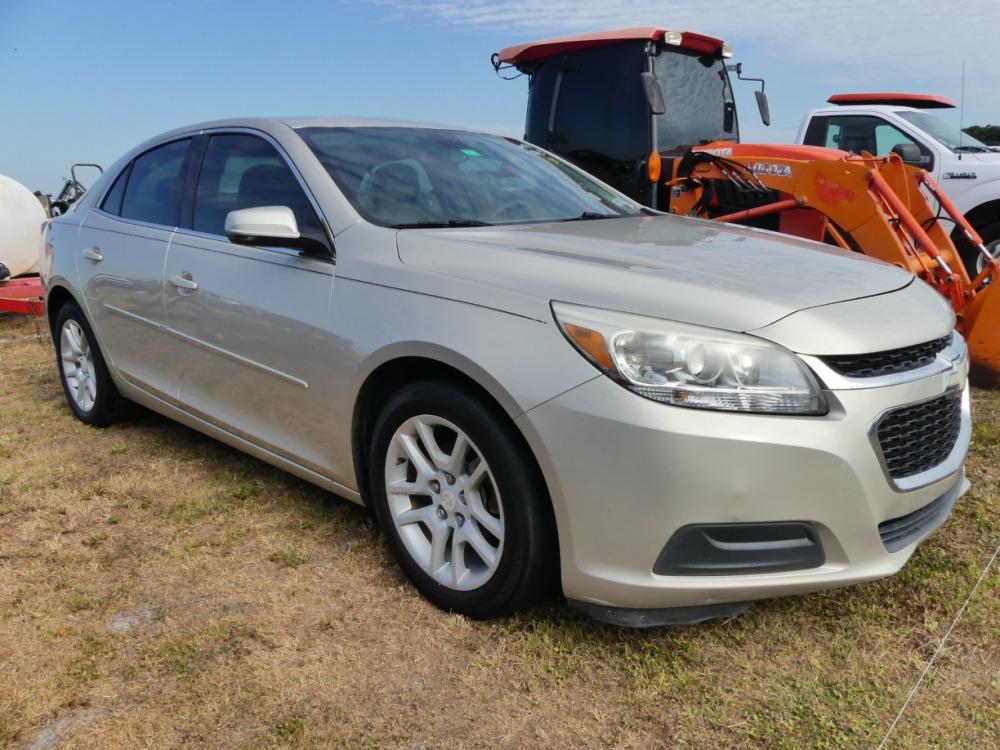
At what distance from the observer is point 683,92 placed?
7.30m

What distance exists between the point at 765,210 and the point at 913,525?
3917 mm

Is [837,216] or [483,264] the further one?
[837,216]

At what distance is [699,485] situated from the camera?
2090 millimetres

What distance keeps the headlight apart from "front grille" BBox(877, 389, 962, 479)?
0.84ft

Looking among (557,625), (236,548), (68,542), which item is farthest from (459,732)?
(68,542)

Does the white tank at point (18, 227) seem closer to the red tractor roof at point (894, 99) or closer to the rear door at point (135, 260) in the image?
the rear door at point (135, 260)

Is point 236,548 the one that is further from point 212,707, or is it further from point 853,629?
point 853,629

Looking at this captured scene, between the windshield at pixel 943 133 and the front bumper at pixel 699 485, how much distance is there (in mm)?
6897

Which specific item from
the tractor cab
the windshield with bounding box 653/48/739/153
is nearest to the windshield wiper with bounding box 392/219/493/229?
the tractor cab

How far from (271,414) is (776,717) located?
6.36ft

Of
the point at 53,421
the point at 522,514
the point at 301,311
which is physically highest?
the point at 301,311

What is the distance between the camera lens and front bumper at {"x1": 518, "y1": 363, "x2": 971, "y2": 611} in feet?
6.82

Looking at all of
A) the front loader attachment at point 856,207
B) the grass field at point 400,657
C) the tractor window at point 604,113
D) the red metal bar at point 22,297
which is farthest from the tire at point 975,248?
the red metal bar at point 22,297

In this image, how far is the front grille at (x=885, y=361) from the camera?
217 cm
